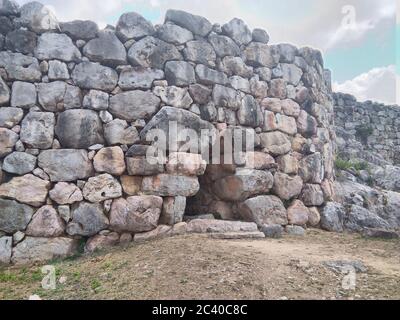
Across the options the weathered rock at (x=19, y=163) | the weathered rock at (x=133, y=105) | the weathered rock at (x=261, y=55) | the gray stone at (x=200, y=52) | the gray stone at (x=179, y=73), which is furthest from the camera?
the weathered rock at (x=261, y=55)

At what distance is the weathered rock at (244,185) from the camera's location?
545cm

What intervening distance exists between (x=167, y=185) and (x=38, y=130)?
190 centimetres

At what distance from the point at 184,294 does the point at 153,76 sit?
3.38 m

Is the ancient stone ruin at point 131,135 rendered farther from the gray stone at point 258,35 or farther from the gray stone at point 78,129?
the gray stone at point 258,35

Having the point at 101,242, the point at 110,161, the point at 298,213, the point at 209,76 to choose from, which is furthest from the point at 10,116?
the point at 298,213

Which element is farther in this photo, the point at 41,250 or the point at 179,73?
the point at 179,73

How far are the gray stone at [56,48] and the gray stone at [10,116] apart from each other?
2.73 ft

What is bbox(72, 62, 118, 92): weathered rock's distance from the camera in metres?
4.81

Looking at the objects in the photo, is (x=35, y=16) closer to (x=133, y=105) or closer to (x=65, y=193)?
(x=133, y=105)

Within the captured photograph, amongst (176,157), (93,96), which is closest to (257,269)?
(176,157)

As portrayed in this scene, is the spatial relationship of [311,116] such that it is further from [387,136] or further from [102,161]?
[387,136]

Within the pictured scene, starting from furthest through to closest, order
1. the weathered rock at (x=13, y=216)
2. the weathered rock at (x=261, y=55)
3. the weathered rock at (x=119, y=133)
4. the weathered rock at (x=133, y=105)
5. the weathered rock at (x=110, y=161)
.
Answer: the weathered rock at (x=261, y=55)
the weathered rock at (x=133, y=105)
the weathered rock at (x=119, y=133)
the weathered rock at (x=110, y=161)
the weathered rock at (x=13, y=216)

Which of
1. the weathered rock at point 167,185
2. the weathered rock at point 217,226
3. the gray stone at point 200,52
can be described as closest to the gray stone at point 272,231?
the weathered rock at point 217,226

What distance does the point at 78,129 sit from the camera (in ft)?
15.3
